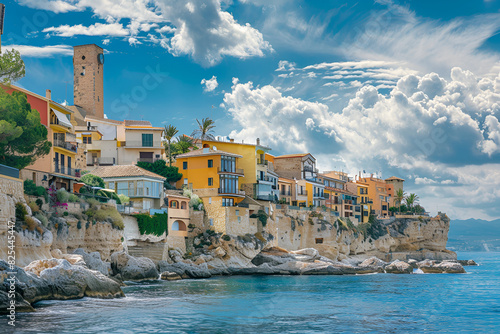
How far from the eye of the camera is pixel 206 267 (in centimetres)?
5184

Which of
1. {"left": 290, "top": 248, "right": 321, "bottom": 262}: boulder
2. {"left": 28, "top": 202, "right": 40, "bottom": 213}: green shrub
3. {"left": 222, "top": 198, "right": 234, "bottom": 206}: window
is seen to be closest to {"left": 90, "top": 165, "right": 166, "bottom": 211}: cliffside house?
{"left": 222, "top": 198, "right": 234, "bottom": 206}: window

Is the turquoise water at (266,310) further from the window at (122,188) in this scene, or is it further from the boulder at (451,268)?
the boulder at (451,268)

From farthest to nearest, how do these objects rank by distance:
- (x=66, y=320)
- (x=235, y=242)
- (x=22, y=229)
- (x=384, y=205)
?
(x=384, y=205), (x=235, y=242), (x=22, y=229), (x=66, y=320)

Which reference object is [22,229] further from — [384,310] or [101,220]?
[384,310]

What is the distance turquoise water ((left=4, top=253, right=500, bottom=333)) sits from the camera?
81.3ft

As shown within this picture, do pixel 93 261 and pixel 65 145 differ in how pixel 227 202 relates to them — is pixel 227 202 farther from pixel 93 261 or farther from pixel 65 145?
pixel 93 261

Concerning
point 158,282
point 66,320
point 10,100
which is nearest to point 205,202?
point 158,282

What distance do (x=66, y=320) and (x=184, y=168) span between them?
40731 mm

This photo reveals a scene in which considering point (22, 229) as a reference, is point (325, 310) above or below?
below

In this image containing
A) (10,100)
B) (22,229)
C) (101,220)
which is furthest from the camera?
(101,220)

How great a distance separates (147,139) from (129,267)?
28791mm

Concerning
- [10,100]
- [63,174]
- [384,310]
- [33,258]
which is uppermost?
[10,100]

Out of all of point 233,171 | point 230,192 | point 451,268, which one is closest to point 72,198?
point 230,192

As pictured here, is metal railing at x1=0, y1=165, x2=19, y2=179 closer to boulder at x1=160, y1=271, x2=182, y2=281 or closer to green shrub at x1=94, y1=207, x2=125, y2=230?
green shrub at x1=94, y1=207, x2=125, y2=230
